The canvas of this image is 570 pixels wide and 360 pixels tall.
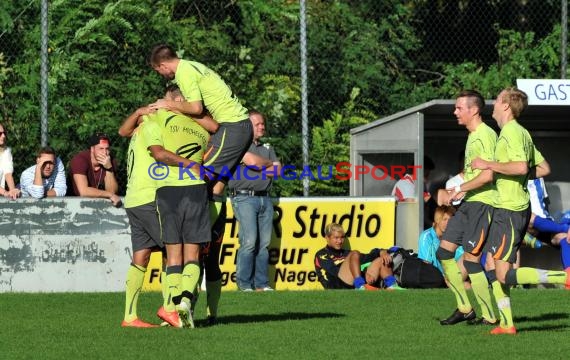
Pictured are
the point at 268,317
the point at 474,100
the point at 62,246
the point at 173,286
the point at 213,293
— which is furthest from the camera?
the point at 62,246

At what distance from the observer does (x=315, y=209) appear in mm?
16547

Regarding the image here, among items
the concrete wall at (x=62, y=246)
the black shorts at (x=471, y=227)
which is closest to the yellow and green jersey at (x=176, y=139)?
the black shorts at (x=471, y=227)

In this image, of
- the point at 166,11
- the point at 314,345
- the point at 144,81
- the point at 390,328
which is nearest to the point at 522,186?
the point at 390,328

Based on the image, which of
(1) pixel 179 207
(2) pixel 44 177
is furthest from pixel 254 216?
(1) pixel 179 207

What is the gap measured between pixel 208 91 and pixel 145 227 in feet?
4.18

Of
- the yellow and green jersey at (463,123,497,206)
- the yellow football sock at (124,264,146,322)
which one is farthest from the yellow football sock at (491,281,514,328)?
the yellow football sock at (124,264,146,322)

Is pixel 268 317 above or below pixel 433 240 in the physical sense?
below

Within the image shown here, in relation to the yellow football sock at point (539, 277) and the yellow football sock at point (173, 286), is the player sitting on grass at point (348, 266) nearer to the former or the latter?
the yellow football sock at point (173, 286)

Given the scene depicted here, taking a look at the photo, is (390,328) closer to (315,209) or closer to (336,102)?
(315,209)

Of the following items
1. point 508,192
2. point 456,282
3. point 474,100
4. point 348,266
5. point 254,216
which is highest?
point 474,100

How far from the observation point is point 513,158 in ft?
34.3

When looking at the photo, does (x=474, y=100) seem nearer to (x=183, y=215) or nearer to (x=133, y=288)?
(x=183, y=215)

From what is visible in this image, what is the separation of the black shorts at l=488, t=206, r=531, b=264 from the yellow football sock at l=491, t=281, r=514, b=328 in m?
0.22

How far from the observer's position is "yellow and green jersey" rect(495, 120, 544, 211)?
10477mm
